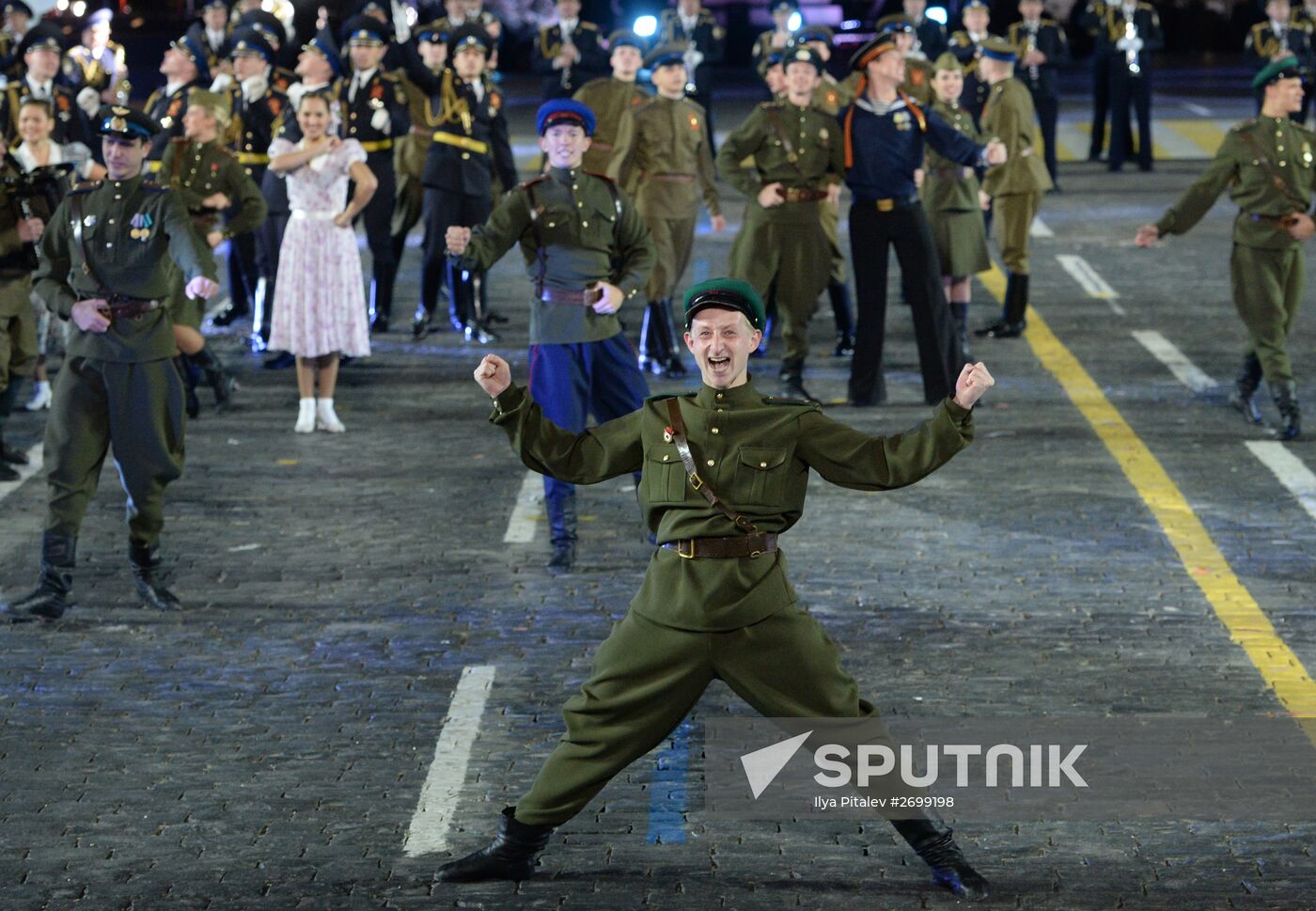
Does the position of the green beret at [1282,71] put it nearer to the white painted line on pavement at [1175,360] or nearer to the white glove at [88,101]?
the white painted line on pavement at [1175,360]

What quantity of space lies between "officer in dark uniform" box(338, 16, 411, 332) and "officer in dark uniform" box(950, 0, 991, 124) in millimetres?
6703

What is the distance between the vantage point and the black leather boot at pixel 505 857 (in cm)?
671

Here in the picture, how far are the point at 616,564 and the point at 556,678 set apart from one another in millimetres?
1902

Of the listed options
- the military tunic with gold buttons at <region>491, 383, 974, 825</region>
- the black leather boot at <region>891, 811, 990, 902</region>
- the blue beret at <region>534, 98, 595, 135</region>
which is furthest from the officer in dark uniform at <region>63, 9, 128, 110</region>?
the black leather boot at <region>891, 811, 990, 902</region>

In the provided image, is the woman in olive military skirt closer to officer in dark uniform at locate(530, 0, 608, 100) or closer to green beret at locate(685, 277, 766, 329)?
green beret at locate(685, 277, 766, 329)

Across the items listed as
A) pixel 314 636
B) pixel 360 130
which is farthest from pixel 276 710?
pixel 360 130

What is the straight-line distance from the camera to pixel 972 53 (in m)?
23.5

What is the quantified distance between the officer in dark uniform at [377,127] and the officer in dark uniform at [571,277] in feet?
20.3

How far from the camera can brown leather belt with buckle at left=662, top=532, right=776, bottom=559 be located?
6.57 m

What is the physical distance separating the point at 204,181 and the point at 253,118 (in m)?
2.76

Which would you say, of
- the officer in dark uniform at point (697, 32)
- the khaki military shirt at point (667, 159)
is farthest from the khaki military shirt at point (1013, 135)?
the officer in dark uniform at point (697, 32)

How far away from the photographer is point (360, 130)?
Answer: 56.6 feet

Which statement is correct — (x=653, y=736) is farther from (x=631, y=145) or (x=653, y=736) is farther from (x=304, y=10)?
(x=304, y=10)

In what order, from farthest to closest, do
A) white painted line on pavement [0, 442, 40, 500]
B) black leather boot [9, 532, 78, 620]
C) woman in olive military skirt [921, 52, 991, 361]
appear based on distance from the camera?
1. woman in olive military skirt [921, 52, 991, 361]
2. white painted line on pavement [0, 442, 40, 500]
3. black leather boot [9, 532, 78, 620]
